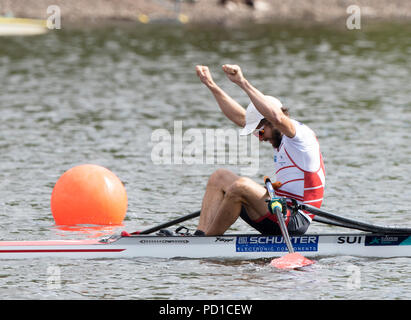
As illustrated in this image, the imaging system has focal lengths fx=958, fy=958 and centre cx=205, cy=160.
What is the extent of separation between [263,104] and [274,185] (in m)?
1.13

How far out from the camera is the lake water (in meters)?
10.7

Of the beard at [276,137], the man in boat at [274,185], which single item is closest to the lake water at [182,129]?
the man in boat at [274,185]

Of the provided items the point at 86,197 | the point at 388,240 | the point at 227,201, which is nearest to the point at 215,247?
the point at 227,201

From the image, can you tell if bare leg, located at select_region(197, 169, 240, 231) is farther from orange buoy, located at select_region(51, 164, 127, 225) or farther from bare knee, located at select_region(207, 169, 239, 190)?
orange buoy, located at select_region(51, 164, 127, 225)

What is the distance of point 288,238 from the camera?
10.8 metres

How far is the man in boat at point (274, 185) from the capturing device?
11.0m

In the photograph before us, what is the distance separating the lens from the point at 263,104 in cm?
1061

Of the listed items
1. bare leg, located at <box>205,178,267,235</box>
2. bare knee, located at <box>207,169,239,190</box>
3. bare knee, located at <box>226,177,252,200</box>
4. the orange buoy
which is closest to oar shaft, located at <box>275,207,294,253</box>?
bare leg, located at <box>205,178,267,235</box>

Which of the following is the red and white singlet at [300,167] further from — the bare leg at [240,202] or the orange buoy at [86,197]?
the orange buoy at [86,197]

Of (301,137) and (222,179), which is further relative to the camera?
(222,179)

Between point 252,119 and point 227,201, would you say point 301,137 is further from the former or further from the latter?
point 227,201

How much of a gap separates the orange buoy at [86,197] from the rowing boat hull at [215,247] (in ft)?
5.08

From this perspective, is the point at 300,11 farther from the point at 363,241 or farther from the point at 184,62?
the point at 363,241
